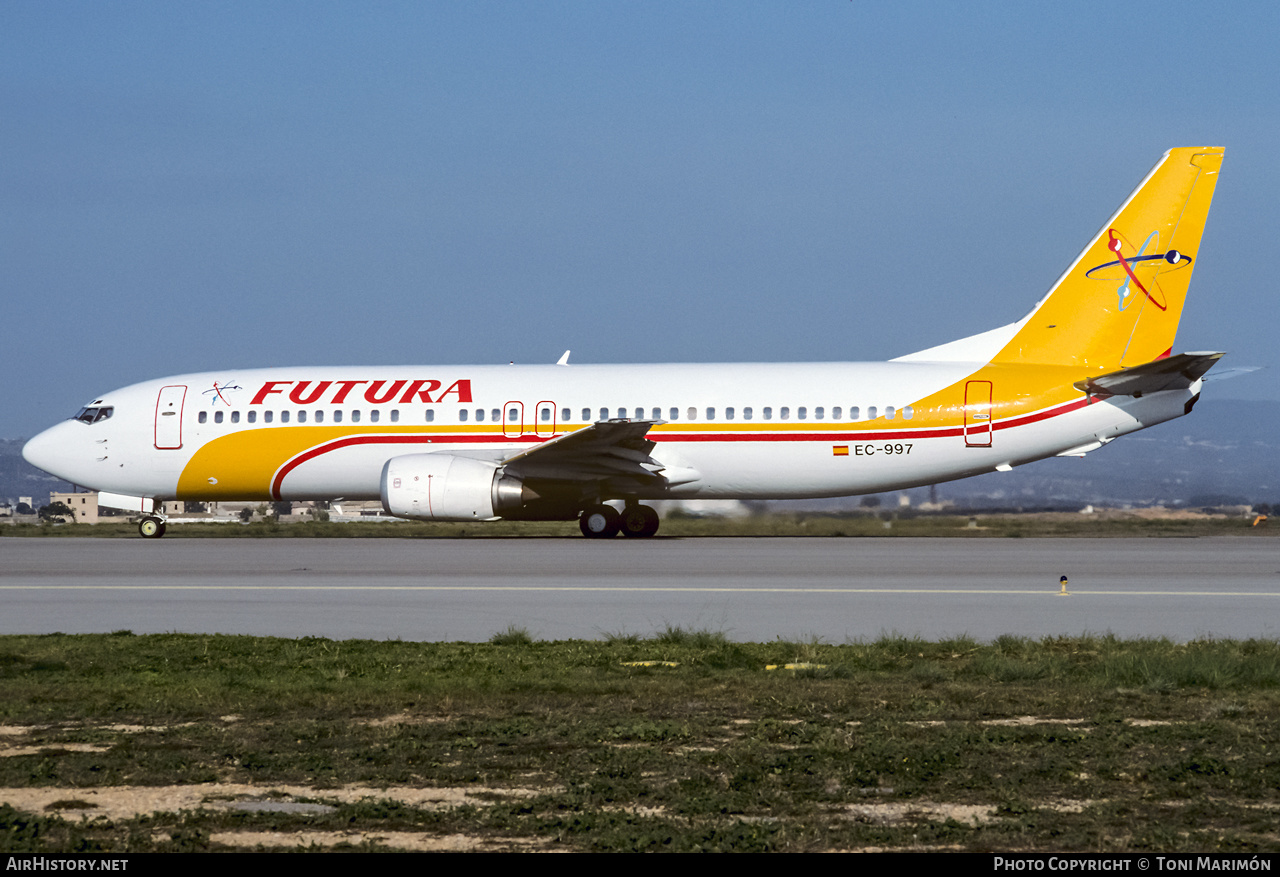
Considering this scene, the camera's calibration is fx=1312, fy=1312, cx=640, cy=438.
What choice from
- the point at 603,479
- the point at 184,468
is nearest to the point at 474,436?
the point at 603,479

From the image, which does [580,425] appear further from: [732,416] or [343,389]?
[343,389]

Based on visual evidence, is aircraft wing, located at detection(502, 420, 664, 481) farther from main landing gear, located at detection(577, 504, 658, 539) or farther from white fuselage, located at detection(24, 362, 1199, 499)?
main landing gear, located at detection(577, 504, 658, 539)

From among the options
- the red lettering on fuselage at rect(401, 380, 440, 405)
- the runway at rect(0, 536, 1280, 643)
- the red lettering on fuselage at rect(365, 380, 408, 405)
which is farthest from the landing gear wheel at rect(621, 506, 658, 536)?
the red lettering on fuselage at rect(365, 380, 408, 405)

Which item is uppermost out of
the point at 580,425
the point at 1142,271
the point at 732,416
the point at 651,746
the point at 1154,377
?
the point at 1142,271

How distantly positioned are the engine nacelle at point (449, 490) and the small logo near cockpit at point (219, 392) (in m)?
5.51

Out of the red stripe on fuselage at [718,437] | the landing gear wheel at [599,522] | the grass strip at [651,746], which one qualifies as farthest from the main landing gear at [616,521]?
the grass strip at [651,746]

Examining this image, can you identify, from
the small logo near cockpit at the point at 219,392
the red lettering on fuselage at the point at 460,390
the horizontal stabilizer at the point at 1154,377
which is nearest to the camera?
the horizontal stabilizer at the point at 1154,377

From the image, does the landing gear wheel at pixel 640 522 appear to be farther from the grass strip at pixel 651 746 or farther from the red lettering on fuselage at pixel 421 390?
the grass strip at pixel 651 746

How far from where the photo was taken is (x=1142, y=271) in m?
26.6

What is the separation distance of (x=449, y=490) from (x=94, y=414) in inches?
396

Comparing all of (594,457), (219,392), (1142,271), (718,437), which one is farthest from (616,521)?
(1142,271)

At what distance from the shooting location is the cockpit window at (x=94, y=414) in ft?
99.5

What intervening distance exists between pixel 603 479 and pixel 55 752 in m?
20.8

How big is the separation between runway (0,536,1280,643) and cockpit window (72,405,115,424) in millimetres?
6070
